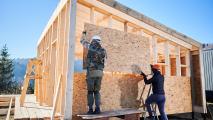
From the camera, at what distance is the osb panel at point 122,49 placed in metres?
5.16

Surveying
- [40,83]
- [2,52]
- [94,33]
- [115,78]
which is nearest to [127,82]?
[115,78]

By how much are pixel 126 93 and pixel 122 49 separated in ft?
4.21

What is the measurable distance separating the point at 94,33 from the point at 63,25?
1.03 meters

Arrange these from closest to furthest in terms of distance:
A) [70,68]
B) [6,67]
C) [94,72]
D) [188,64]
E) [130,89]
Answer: [94,72] < [70,68] < [130,89] < [188,64] < [6,67]

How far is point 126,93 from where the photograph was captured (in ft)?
18.6

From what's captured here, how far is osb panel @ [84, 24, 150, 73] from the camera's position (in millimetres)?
5159

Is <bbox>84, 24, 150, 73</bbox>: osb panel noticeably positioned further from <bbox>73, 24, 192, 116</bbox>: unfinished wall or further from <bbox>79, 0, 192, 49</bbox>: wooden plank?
<bbox>79, 0, 192, 49</bbox>: wooden plank

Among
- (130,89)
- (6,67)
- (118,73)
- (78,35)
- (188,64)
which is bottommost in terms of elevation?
(130,89)

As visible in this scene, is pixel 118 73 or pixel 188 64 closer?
pixel 118 73

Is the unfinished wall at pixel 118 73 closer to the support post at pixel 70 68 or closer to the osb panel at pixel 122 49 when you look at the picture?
the osb panel at pixel 122 49

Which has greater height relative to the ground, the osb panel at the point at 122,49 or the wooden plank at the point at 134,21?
the wooden plank at the point at 134,21

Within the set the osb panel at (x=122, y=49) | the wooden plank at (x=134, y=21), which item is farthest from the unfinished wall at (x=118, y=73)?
the wooden plank at (x=134, y=21)

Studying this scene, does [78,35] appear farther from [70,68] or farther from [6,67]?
[6,67]

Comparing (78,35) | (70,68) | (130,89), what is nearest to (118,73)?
(130,89)
